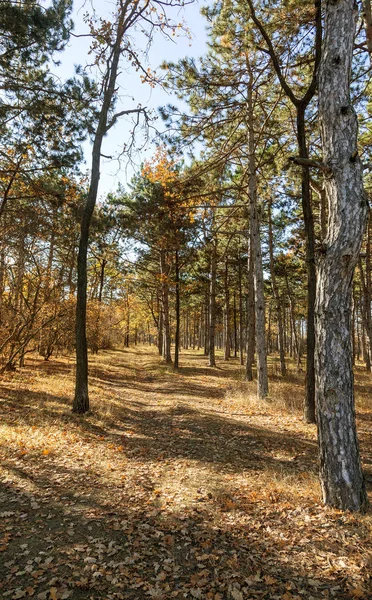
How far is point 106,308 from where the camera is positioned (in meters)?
25.7

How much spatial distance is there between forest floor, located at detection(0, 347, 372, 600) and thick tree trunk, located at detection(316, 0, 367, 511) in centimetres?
58

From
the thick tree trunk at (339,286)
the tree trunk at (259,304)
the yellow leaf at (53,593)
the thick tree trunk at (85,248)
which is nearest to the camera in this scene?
the yellow leaf at (53,593)

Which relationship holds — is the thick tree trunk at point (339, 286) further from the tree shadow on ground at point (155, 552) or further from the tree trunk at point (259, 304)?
the tree trunk at point (259, 304)

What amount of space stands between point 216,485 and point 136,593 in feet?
7.81

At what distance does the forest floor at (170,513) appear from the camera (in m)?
3.28

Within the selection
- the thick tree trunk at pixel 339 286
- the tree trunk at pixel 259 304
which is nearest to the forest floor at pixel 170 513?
the thick tree trunk at pixel 339 286

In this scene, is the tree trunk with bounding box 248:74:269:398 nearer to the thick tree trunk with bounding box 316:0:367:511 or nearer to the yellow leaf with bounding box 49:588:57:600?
the thick tree trunk with bounding box 316:0:367:511

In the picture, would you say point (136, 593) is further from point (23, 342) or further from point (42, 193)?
point (23, 342)

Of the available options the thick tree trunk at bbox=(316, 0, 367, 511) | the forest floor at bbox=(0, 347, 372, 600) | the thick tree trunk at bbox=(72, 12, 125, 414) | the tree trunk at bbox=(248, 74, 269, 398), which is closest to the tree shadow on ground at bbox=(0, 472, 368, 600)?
the forest floor at bbox=(0, 347, 372, 600)

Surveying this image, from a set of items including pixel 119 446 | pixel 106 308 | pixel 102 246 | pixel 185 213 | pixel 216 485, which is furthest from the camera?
pixel 106 308

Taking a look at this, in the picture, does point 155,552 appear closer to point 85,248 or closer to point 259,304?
point 85,248

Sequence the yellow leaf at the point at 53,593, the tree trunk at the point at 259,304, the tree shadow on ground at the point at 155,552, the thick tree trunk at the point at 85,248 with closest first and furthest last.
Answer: the yellow leaf at the point at 53,593 → the tree shadow on ground at the point at 155,552 → the thick tree trunk at the point at 85,248 → the tree trunk at the point at 259,304

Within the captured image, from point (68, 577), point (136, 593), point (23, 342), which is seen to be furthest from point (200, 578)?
point (23, 342)

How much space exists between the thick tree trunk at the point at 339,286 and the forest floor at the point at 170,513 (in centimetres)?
58
